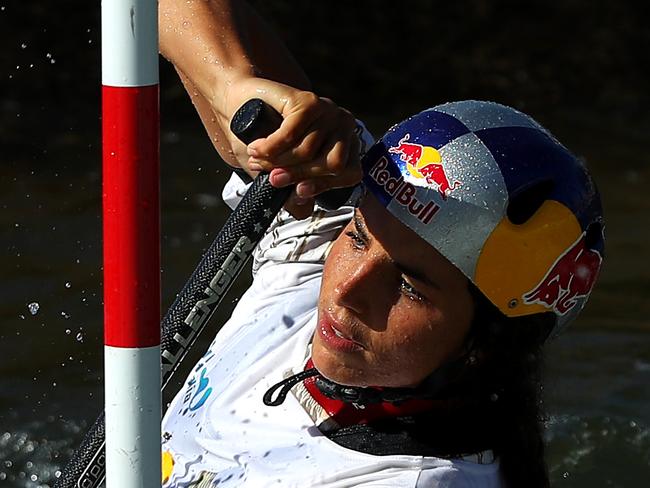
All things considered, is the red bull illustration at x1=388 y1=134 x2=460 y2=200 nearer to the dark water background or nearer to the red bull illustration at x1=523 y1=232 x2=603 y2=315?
the red bull illustration at x1=523 y1=232 x2=603 y2=315

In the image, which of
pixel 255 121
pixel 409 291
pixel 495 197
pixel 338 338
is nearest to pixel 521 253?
pixel 495 197

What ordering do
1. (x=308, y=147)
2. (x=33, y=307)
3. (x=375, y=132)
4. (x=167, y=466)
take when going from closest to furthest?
1. (x=308, y=147)
2. (x=167, y=466)
3. (x=33, y=307)
4. (x=375, y=132)

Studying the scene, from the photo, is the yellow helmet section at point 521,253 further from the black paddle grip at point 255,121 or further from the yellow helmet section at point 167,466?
the yellow helmet section at point 167,466

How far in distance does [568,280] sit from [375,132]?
5.80m

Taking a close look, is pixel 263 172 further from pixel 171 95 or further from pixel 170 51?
pixel 171 95

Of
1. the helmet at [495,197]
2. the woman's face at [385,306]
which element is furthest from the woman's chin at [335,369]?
the helmet at [495,197]

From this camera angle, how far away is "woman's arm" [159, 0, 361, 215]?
7.60 feet

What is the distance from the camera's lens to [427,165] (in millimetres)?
2625

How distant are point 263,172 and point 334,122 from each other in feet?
0.76

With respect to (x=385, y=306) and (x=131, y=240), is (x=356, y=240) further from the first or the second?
(x=131, y=240)

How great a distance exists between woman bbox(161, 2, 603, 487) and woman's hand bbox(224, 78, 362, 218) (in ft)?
0.04

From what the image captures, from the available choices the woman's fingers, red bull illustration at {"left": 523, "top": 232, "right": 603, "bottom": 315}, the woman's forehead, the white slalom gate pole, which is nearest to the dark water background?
red bull illustration at {"left": 523, "top": 232, "right": 603, "bottom": 315}

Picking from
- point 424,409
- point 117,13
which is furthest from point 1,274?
point 117,13

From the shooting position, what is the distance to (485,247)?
2.60 m
